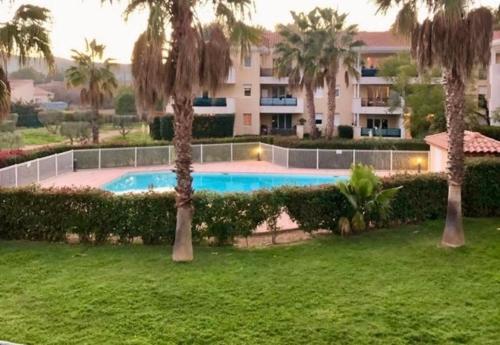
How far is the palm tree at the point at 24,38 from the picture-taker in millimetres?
12727

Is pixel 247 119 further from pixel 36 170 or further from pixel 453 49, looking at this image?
pixel 453 49

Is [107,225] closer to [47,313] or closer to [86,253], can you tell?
[86,253]

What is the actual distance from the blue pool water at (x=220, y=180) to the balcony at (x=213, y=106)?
13.7 metres

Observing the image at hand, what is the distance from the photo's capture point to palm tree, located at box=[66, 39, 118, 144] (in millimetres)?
34812

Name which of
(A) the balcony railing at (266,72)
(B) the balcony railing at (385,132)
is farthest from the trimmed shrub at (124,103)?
(B) the balcony railing at (385,132)

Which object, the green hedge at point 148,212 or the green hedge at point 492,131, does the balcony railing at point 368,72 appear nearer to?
→ the green hedge at point 492,131

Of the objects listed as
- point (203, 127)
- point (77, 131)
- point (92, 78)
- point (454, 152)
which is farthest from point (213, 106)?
point (454, 152)

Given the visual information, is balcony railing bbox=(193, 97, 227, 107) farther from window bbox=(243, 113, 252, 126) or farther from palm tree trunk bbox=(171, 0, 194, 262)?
palm tree trunk bbox=(171, 0, 194, 262)

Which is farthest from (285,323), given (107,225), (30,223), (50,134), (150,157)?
(50,134)

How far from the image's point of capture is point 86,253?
11742mm

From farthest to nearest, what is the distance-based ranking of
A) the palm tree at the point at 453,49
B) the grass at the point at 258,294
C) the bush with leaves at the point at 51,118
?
the bush with leaves at the point at 51,118, the palm tree at the point at 453,49, the grass at the point at 258,294

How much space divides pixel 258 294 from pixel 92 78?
95.5 ft

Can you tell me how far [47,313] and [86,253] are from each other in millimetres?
3568

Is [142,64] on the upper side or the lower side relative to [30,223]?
upper
